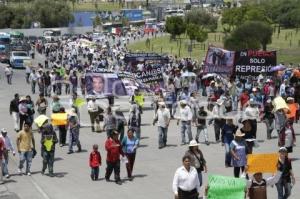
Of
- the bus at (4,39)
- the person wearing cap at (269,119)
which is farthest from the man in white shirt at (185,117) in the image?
the bus at (4,39)

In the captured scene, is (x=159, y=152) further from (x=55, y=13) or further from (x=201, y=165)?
(x=55, y=13)

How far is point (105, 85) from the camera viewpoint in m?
29.8

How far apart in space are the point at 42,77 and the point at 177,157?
1695cm

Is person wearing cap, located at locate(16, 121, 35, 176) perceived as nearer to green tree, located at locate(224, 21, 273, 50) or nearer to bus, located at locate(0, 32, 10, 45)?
green tree, located at locate(224, 21, 273, 50)

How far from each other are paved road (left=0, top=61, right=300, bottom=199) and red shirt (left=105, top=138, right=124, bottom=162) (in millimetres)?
654

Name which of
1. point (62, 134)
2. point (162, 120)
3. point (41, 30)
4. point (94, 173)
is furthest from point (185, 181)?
point (41, 30)

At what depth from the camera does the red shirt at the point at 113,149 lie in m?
16.4

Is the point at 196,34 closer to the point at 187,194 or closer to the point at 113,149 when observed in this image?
the point at 113,149

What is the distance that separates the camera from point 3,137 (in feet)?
56.8

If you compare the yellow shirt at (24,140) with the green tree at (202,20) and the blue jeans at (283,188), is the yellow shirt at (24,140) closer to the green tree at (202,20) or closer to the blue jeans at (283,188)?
the blue jeans at (283,188)

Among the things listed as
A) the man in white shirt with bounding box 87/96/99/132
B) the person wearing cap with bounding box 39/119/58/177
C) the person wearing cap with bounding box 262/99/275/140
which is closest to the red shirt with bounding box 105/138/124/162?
the person wearing cap with bounding box 39/119/58/177

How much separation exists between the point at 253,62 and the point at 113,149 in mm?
16631

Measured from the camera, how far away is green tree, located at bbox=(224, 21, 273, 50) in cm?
6222

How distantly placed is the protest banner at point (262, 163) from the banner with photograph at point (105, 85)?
16.6m
